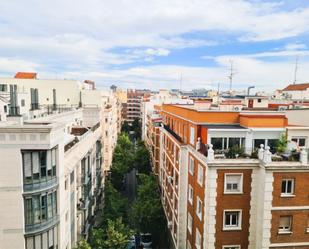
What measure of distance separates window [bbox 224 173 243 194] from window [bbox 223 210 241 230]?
67.3 inches

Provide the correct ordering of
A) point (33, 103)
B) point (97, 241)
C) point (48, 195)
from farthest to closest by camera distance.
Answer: point (33, 103)
point (97, 241)
point (48, 195)

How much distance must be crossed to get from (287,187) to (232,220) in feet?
16.3

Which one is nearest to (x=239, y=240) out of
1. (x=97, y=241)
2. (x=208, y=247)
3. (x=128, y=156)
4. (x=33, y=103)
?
(x=208, y=247)

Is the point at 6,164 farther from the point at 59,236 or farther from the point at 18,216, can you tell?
the point at 59,236

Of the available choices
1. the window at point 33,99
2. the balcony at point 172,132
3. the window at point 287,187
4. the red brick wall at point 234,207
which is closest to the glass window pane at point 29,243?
the red brick wall at point 234,207

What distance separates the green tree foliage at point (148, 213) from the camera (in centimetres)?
4122

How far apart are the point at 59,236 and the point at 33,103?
28.3m

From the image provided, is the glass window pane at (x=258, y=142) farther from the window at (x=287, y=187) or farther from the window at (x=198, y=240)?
the window at (x=198, y=240)

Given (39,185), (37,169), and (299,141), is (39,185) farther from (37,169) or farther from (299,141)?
(299,141)

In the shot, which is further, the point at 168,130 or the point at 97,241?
the point at 168,130

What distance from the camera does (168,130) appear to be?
41.1m

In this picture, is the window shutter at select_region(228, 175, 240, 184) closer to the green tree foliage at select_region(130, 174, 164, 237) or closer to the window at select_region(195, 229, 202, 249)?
the window at select_region(195, 229, 202, 249)

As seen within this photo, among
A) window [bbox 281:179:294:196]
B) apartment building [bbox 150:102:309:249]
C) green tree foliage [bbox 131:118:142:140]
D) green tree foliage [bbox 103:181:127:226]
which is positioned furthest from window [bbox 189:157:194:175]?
green tree foliage [bbox 131:118:142:140]

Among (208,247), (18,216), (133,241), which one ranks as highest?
(18,216)
